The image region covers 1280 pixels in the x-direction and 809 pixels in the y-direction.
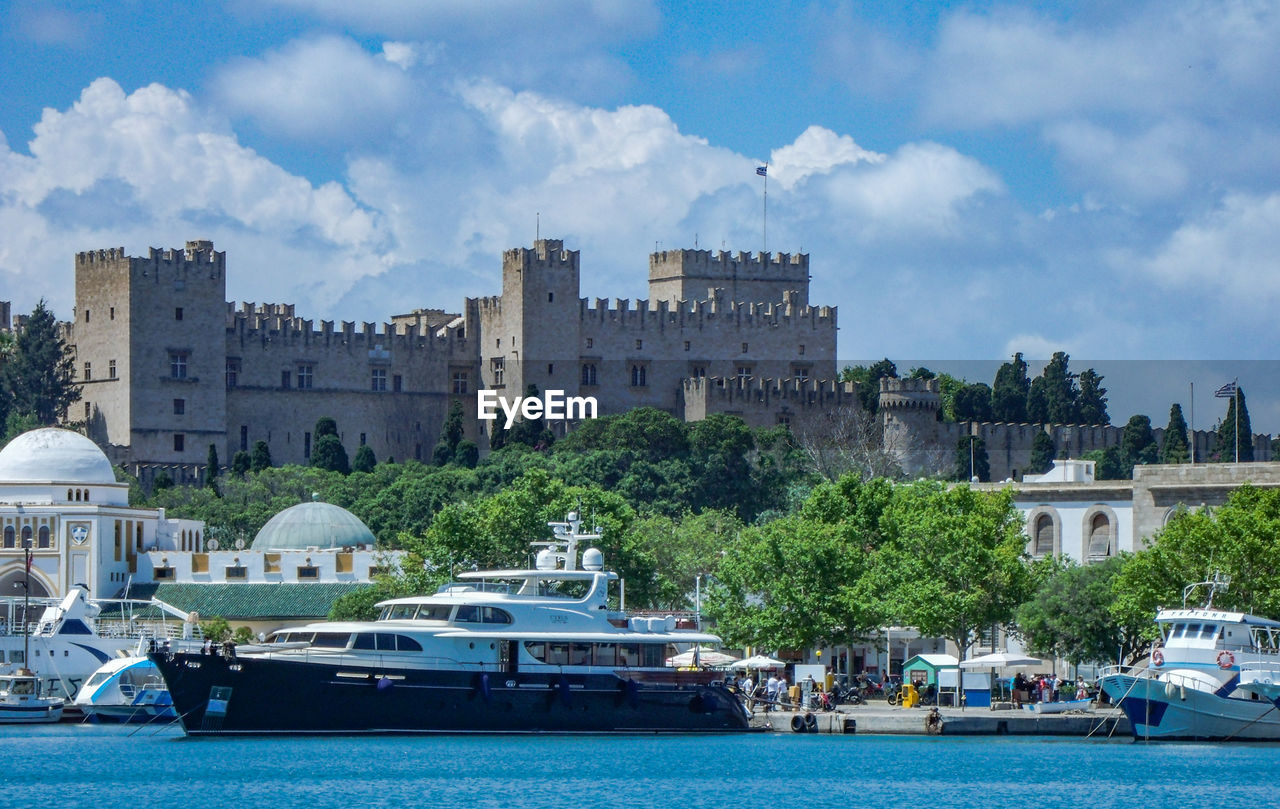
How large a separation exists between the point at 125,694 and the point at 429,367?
6099cm

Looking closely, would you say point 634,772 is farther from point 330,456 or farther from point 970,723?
point 330,456

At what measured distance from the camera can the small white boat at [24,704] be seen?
223 feet

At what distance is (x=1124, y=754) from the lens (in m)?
56.3

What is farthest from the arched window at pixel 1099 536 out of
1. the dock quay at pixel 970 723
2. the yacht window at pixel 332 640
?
the yacht window at pixel 332 640

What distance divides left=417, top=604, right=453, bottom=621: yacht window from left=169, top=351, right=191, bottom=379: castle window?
6392 centimetres

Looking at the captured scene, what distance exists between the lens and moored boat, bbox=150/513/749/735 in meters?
56.4

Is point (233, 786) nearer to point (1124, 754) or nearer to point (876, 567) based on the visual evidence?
point (1124, 754)

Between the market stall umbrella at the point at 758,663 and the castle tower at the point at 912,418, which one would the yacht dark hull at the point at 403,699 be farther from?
the castle tower at the point at 912,418

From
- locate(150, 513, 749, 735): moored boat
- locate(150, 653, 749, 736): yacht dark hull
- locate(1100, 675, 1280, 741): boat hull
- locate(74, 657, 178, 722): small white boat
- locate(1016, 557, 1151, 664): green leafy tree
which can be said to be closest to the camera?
locate(150, 653, 749, 736): yacht dark hull

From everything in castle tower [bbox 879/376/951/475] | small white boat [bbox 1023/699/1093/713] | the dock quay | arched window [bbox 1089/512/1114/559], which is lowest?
the dock quay

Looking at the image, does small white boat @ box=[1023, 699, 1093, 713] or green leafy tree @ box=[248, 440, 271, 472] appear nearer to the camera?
small white boat @ box=[1023, 699, 1093, 713]

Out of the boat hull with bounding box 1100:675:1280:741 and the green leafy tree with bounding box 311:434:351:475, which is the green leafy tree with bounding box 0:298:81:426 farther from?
the boat hull with bounding box 1100:675:1280:741

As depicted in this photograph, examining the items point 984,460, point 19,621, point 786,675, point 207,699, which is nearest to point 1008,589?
point 786,675

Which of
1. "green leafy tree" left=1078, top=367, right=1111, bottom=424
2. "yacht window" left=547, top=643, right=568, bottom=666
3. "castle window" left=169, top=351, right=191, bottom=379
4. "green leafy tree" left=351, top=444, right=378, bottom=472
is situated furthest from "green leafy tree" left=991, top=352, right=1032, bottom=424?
"yacht window" left=547, top=643, right=568, bottom=666
